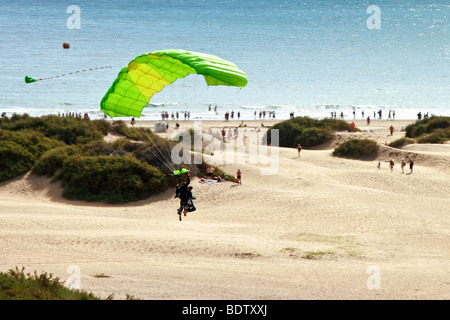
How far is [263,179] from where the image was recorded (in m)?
27.7

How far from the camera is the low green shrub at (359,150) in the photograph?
3469cm

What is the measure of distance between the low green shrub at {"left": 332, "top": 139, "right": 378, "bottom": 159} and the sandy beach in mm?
3959

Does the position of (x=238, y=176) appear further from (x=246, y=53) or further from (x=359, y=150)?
(x=246, y=53)

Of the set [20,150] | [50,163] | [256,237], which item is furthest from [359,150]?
[20,150]

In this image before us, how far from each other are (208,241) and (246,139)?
22478mm

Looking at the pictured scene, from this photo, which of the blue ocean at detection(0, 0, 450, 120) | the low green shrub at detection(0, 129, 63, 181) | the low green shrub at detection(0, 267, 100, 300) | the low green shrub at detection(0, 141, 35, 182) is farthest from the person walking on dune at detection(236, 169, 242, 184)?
the blue ocean at detection(0, 0, 450, 120)

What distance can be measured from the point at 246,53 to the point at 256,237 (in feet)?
340

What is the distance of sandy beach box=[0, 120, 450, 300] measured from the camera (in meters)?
13.7

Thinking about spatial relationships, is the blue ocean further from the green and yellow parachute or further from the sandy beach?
the green and yellow parachute

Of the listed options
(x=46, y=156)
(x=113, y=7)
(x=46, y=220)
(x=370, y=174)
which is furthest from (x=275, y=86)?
(x=113, y=7)

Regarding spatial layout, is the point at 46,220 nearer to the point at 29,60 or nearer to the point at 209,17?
the point at 29,60

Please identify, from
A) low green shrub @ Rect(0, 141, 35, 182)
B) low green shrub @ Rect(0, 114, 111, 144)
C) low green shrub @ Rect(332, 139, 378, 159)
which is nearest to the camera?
low green shrub @ Rect(0, 141, 35, 182)

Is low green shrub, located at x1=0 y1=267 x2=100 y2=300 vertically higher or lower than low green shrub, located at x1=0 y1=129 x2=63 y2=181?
lower

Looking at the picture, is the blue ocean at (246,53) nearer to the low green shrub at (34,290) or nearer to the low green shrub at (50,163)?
the low green shrub at (50,163)
